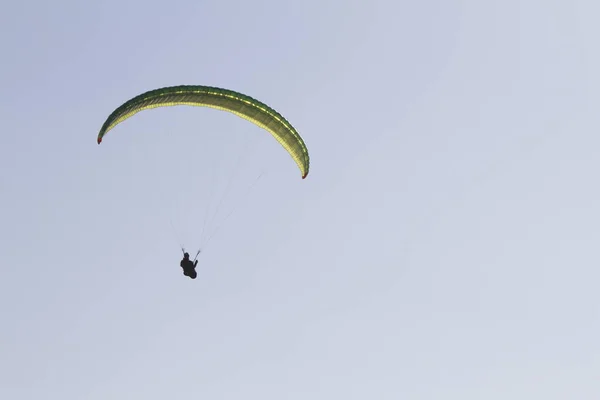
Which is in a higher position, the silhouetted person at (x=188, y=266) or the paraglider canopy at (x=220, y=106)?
the paraglider canopy at (x=220, y=106)

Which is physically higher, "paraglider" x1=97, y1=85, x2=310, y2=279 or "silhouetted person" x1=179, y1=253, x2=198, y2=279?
"paraglider" x1=97, y1=85, x2=310, y2=279

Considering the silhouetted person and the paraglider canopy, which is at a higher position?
the paraglider canopy

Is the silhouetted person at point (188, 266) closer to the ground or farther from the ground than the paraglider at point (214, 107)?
closer to the ground

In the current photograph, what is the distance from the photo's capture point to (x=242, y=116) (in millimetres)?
55281

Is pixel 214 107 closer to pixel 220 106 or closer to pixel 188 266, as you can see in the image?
pixel 220 106

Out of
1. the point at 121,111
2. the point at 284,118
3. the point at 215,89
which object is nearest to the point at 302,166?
the point at 284,118

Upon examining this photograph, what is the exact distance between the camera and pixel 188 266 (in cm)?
5497

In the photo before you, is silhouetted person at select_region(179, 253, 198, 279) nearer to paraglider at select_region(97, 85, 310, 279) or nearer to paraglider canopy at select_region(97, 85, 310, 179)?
paraglider at select_region(97, 85, 310, 279)

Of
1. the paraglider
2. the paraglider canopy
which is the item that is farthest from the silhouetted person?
the paraglider canopy

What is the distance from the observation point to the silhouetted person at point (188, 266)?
5481cm

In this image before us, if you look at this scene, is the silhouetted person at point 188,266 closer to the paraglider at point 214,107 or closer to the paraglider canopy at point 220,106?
the paraglider at point 214,107

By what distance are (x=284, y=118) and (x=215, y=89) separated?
4.43 metres

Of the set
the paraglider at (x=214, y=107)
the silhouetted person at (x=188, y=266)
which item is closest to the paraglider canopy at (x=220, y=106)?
the paraglider at (x=214, y=107)

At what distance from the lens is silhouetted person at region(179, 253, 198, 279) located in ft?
180
